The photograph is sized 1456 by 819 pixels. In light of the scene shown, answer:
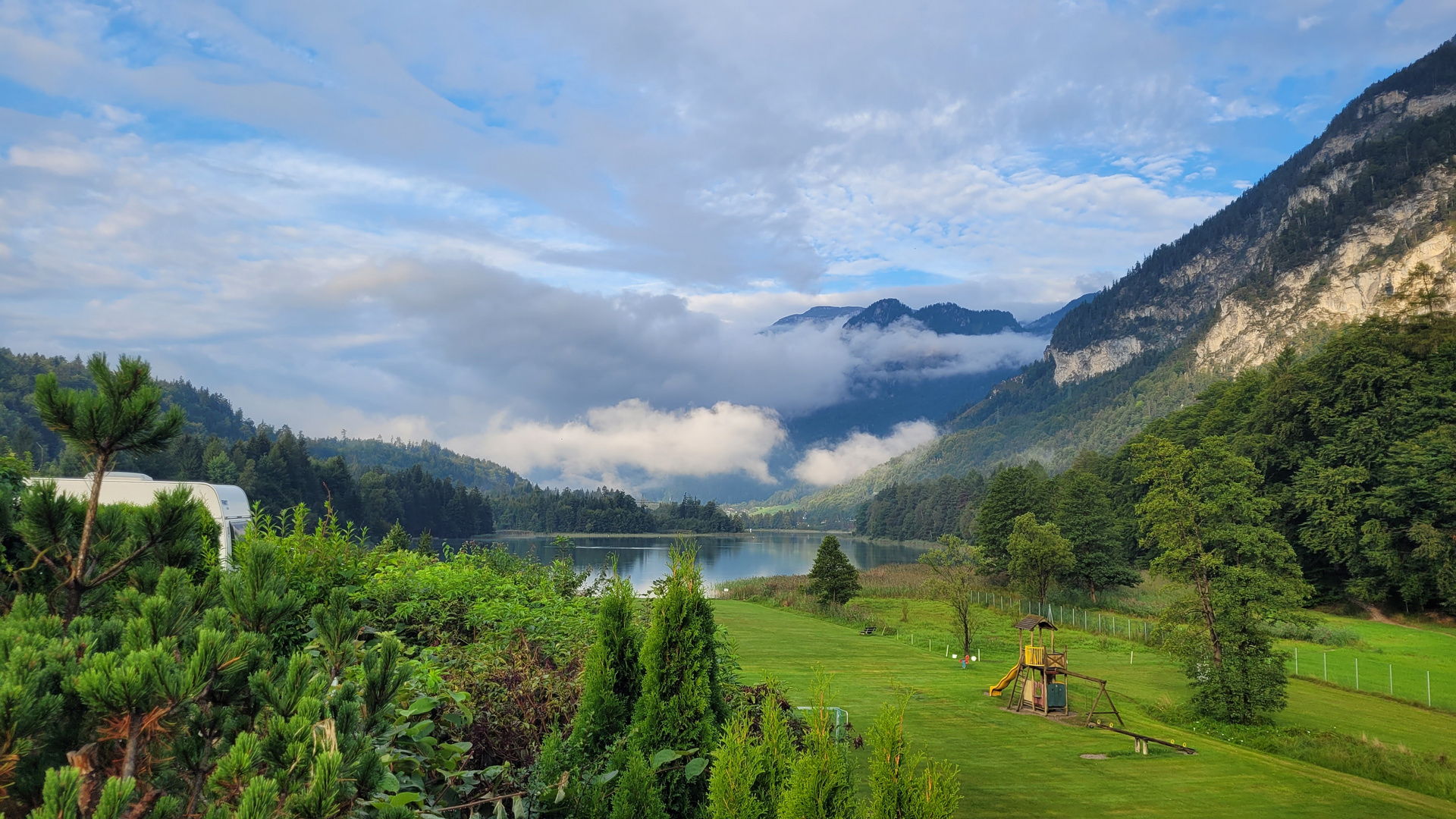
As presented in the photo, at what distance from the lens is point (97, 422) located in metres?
3.05

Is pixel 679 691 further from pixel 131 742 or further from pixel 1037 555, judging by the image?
pixel 1037 555

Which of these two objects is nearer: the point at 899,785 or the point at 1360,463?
the point at 899,785

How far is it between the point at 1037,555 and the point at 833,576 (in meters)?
11.1

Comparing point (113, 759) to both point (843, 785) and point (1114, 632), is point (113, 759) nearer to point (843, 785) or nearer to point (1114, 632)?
point (843, 785)

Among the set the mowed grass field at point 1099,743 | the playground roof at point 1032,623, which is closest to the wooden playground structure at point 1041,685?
the playground roof at point 1032,623

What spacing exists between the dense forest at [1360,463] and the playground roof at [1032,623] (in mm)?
18153

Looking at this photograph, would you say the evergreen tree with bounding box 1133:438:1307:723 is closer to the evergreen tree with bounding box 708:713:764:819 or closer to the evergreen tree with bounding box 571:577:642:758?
the evergreen tree with bounding box 571:577:642:758

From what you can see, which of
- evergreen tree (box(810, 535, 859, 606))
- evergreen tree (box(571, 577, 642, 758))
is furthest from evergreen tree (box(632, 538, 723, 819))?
evergreen tree (box(810, 535, 859, 606))

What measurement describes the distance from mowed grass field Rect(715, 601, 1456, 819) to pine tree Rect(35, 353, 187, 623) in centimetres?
508

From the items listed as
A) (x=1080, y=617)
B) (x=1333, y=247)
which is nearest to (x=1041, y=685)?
(x=1080, y=617)

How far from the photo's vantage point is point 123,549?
3.24 meters

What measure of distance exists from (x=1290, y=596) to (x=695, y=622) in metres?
15.8

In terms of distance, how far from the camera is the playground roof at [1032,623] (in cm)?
1719

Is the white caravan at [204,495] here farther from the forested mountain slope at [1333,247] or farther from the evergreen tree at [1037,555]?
the forested mountain slope at [1333,247]
